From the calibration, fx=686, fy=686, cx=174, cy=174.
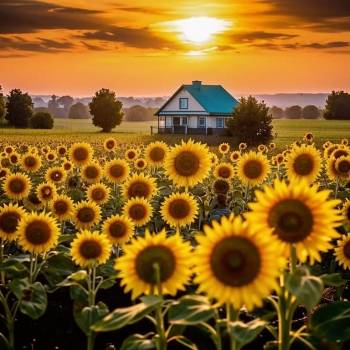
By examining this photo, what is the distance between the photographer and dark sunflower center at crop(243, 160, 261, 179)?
28.4 ft

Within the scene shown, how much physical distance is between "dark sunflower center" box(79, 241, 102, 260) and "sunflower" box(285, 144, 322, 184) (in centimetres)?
379

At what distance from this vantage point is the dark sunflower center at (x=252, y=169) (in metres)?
8.66

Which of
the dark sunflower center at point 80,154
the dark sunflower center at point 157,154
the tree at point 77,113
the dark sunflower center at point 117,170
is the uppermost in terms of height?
the dark sunflower center at point 157,154

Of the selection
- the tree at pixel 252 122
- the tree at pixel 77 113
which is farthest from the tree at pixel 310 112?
the tree at pixel 252 122

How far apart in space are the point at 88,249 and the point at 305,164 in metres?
4.01

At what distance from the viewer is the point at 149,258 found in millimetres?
3293

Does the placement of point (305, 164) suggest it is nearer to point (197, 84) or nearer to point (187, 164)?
point (187, 164)

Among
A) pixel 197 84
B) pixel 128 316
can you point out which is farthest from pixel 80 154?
pixel 197 84

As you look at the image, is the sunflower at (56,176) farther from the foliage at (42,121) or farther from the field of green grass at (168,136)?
the foliage at (42,121)

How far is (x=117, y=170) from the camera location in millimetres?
9172

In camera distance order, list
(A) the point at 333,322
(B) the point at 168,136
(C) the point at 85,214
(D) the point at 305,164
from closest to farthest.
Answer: (A) the point at 333,322 → (C) the point at 85,214 → (D) the point at 305,164 → (B) the point at 168,136

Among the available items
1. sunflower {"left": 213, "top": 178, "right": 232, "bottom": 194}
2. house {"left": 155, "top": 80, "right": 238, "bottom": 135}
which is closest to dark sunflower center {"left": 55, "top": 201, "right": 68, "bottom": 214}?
sunflower {"left": 213, "top": 178, "right": 232, "bottom": 194}

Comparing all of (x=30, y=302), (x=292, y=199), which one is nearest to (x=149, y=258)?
(x=292, y=199)

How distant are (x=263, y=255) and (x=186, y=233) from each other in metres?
4.42
